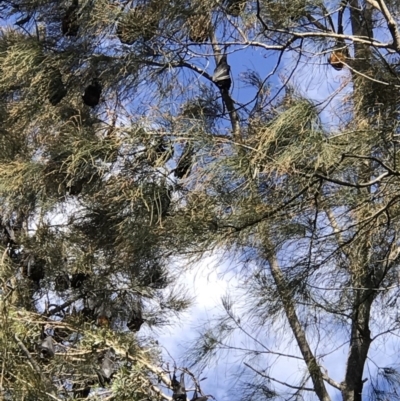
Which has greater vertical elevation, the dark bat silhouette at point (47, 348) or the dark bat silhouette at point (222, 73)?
the dark bat silhouette at point (222, 73)

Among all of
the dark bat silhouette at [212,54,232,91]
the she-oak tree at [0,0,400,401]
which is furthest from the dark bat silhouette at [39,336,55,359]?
the dark bat silhouette at [212,54,232,91]

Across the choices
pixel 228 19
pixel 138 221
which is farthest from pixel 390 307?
pixel 228 19

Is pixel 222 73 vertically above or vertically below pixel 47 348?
above

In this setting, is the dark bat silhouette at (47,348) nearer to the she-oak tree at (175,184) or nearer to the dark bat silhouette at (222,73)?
the she-oak tree at (175,184)

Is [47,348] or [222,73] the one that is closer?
[47,348]

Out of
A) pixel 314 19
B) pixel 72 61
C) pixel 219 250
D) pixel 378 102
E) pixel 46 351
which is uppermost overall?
pixel 72 61

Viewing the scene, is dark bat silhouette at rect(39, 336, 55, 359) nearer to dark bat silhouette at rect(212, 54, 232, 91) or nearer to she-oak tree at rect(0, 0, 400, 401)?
she-oak tree at rect(0, 0, 400, 401)

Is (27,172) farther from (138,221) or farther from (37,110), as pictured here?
(138,221)

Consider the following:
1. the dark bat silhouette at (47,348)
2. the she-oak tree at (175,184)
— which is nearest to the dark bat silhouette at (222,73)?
the she-oak tree at (175,184)

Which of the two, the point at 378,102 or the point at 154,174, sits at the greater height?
the point at 378,102

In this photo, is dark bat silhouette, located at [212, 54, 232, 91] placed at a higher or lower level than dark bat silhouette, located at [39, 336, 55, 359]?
higher

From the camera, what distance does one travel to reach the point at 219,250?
1.41 metres

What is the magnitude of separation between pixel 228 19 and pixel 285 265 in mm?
497

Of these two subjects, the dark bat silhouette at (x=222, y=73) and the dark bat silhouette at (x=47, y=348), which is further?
the dark bat silhouette at (x=222, y=73)
